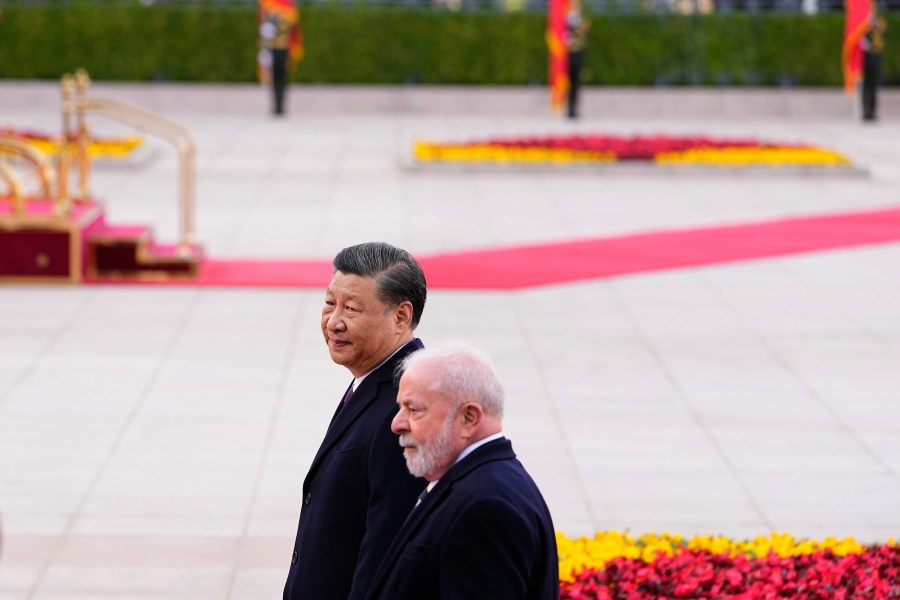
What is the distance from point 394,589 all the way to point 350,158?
1998 cm

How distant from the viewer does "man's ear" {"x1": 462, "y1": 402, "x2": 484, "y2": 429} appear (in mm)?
3908

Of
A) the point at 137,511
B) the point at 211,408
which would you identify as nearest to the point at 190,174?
the point at 211,408

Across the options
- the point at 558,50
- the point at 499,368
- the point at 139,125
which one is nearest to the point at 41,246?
the point at 139,125

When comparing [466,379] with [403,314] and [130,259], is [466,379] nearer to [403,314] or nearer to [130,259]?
[403,314]

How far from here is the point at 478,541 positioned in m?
3.76

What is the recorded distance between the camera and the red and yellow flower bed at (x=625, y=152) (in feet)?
73.3

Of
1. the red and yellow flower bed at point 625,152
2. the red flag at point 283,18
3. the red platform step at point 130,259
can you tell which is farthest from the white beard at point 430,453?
the red flag at point 283,18

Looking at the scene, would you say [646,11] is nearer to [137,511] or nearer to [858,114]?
[858,114]

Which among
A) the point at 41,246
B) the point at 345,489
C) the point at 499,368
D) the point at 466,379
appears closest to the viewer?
the point at 466,379

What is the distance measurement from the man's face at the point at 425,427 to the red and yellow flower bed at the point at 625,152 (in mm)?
18156

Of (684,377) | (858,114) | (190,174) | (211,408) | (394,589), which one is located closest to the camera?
(394,589)

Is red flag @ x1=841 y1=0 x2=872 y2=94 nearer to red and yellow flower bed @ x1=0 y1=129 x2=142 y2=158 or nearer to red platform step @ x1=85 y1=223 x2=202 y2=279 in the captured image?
red and yellow flower bed @ x1=0 y1=129 x2=142 y2=158

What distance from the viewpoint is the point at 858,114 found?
1256 inches

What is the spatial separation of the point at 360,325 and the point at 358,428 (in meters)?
0.29
